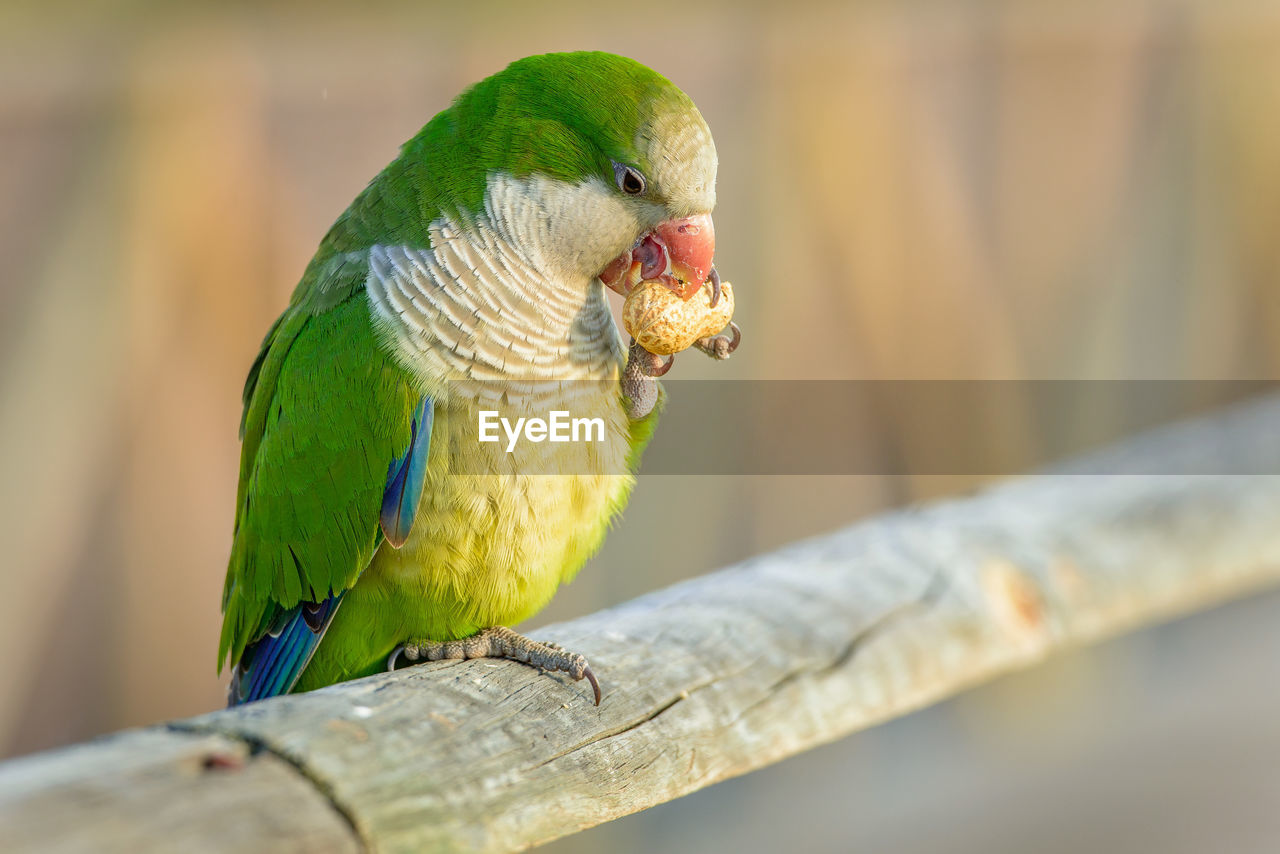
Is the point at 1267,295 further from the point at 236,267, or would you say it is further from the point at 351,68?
the point at 236,267

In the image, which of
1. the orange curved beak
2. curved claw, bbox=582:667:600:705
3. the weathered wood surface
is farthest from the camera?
the orange curved beak

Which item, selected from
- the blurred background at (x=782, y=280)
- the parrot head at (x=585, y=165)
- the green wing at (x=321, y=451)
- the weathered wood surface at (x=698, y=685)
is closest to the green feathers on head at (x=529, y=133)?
the parrot head at (x=585, y=165)

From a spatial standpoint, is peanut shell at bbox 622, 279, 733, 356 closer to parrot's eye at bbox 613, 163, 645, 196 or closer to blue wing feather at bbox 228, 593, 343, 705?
parrot's eye at bbox 613, 163, 645, 196

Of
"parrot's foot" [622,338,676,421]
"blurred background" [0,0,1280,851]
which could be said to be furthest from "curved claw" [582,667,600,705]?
"blurred background" [0,0,1280,851]

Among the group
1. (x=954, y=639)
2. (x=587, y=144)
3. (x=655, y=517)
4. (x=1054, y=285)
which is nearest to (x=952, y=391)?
(x=1054, y=285)

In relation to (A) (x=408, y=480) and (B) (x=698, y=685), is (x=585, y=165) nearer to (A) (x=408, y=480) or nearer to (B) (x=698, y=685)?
(A) (x=408, y=480)

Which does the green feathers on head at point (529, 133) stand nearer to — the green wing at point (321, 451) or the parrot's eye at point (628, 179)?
the parrot's eye at point (628, 179)
